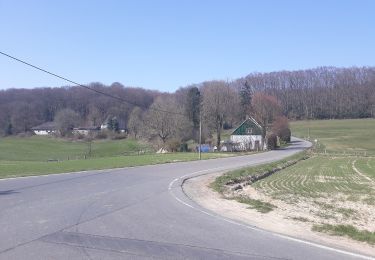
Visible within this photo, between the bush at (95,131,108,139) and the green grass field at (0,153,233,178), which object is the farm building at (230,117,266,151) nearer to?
the green grass field at (0,153,233,178)

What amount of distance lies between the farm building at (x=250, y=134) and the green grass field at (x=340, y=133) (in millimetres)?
12302

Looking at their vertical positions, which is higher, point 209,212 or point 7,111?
point 7,111

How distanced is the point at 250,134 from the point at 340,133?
42.1m

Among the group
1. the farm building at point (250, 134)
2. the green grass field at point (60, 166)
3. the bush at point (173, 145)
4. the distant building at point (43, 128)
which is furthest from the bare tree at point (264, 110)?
the distant building at point (43, 128)

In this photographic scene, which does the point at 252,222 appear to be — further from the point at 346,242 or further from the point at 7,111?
the point at 7,111

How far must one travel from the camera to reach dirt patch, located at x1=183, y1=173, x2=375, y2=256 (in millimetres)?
9746

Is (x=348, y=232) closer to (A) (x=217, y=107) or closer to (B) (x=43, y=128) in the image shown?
(A) (x=217, y=107)

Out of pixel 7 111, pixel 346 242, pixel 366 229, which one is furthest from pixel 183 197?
pixel 7 111

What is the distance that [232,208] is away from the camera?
15.2 metres

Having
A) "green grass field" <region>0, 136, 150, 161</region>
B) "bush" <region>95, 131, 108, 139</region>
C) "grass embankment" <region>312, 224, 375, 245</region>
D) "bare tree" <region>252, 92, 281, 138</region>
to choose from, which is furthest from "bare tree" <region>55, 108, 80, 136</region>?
"grass embankment" <region>312, 224, 375, 245</region>

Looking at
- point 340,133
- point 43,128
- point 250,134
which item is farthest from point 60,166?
point 43,128

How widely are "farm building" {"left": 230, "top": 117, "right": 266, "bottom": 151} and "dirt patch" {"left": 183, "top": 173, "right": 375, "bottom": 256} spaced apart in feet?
229

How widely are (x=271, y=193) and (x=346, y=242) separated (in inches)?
457

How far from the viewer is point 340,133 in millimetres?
125625
